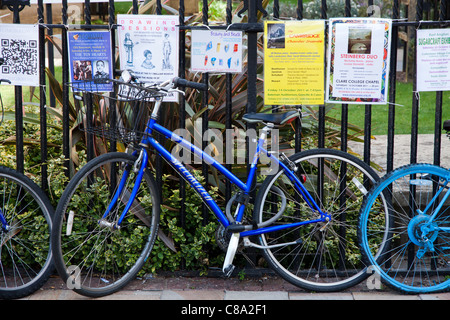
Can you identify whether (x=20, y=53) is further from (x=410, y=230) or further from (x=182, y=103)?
(x=410, y=230)

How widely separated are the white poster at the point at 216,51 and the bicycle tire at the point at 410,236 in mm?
1159

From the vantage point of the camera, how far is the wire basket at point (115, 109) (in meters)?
3.01

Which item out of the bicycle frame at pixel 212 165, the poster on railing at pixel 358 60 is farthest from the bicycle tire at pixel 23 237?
the poster on railing at pixel 358 60

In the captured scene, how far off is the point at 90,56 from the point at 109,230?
3.54 ft

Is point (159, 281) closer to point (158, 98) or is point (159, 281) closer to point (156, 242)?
point (156, 242)

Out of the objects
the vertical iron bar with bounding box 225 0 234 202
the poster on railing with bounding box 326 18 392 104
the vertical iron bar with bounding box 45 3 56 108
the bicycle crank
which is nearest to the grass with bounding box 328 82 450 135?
the poster on railing with bounding box 326 18 392 104

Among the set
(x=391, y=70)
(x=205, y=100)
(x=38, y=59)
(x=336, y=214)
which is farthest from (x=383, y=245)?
(x=38, y=59)

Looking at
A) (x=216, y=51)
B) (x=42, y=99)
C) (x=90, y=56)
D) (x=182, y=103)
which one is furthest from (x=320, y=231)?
(x=42, y=99)

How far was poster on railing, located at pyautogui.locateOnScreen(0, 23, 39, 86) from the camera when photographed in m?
3.37

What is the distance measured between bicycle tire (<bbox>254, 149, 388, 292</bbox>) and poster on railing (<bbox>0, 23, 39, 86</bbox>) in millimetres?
1617

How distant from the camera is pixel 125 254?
134 inches

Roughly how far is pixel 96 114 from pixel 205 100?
872mm

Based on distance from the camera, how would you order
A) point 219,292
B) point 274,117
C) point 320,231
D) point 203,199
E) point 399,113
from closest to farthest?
point 274,117
point 203,199
point 219,292
point 320,231
point 399,113

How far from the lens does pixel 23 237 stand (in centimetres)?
347
